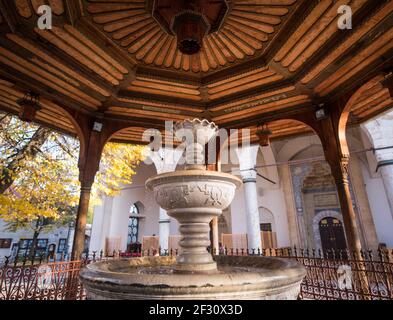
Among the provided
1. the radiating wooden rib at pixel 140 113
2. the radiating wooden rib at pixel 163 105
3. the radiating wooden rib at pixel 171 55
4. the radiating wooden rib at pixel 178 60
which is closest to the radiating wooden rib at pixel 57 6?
the radiating wooden rib at pixel 171 55

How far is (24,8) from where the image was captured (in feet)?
10.9

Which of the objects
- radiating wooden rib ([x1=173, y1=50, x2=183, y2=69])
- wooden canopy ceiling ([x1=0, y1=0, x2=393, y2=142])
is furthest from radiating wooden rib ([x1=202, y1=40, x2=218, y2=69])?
radiating wooden rib ([x1=173, y1=50, x2=183, y2=69])

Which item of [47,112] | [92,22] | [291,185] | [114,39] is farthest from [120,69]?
[291,185]

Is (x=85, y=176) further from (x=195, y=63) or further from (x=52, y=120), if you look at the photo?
(x=195, y=63)

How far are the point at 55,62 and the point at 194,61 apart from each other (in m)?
2.53

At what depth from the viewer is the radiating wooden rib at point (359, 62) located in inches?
155

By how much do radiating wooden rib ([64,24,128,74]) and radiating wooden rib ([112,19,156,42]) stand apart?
364mm

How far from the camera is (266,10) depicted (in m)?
3.68

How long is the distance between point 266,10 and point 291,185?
12.9m

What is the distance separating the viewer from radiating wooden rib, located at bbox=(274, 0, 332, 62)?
3.44 meters

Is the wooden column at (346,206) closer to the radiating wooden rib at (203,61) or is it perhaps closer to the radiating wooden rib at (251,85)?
the radiating wooden rib at (251,85)

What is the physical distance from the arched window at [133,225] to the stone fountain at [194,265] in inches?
652
